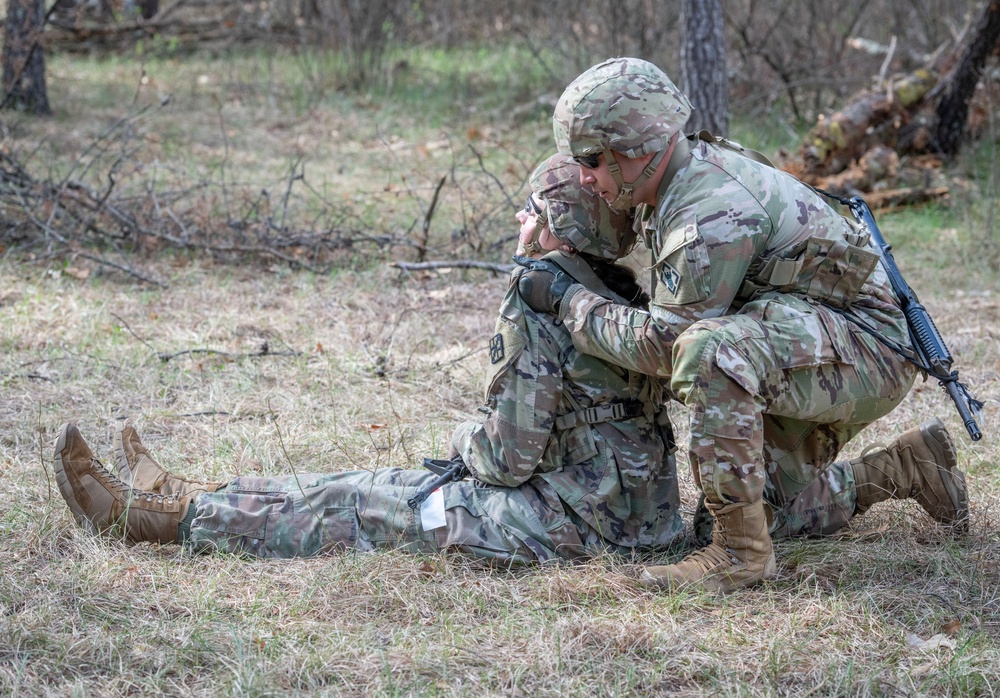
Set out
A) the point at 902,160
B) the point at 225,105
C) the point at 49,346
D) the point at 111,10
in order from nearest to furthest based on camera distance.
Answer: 1. the point at 49,346
2. the point at 902,160
3. the point at 225,105
4. the point at 111,10

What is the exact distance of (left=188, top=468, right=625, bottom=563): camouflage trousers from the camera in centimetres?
323

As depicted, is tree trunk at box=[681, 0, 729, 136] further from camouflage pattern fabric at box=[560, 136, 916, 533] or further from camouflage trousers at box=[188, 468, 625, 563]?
camouflage trousers at box=[188, 468, 625, 563]

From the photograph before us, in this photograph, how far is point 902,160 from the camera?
8.80 metres

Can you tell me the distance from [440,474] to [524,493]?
32cm

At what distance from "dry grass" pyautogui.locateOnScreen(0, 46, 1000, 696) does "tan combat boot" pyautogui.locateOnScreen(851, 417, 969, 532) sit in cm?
11

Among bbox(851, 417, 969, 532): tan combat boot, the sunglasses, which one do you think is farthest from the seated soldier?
bbox(851, 417, 969, 532): tan combat boot

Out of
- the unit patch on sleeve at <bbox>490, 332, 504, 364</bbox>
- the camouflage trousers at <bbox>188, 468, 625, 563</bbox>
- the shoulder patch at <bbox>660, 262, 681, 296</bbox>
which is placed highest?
the shoulder patch at <bbox>660, 262, 681, 296</bbox>

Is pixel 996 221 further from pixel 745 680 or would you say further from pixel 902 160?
pixel 745 680

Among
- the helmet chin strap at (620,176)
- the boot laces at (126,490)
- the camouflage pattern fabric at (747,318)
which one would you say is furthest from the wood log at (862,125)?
the boot laces at (126,490)

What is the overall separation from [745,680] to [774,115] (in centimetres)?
874

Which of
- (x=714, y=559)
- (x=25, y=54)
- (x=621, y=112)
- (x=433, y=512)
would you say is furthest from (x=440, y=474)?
(x=25, y=54)

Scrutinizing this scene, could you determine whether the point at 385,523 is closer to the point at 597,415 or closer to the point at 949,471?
the point at 597,415

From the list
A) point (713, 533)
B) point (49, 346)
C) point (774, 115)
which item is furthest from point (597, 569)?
point (774, 115)

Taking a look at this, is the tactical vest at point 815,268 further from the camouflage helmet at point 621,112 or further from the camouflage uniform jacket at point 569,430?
the camouflage uniform jacket at point 569,430
